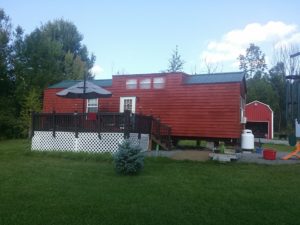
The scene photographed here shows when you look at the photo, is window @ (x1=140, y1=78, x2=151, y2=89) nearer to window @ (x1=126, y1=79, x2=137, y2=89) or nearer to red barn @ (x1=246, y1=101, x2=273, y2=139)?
window @ (x1=126, y1=79, x2=137, y2=89)

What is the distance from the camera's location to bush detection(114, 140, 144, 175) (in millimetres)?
7566

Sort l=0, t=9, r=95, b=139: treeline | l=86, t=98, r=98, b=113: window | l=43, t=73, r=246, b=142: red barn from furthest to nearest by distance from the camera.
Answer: l=0, t=9, r=95, b=139: treeline
l=86, t=98, r=98, b=113: window
l=43, t=73, r=246, b=142: red barn

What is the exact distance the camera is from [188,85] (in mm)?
15055

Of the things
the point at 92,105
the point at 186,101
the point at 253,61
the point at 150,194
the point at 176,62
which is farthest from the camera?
the point at 253,61

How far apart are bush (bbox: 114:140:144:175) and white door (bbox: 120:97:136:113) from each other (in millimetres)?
8338

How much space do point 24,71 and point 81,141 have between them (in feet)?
58.5

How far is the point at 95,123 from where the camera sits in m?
11.5

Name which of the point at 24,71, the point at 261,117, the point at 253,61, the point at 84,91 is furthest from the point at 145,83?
the point at 253,61

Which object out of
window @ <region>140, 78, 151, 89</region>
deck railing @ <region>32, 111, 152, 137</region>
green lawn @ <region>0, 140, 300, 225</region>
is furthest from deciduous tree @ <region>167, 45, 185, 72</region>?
green lawn @ <region>0, 140, 300, 225</region>

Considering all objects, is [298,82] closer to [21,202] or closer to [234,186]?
[234,186]

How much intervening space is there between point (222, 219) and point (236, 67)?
Answer: 50195 millimetres

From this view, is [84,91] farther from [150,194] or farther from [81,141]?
[150,194]

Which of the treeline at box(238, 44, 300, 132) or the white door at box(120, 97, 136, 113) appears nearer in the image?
the white door at box(120, 97, 136, 113)

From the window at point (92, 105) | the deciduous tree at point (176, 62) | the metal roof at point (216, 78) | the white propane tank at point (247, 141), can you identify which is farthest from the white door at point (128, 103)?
the deciduous tree at point (176, 62)
